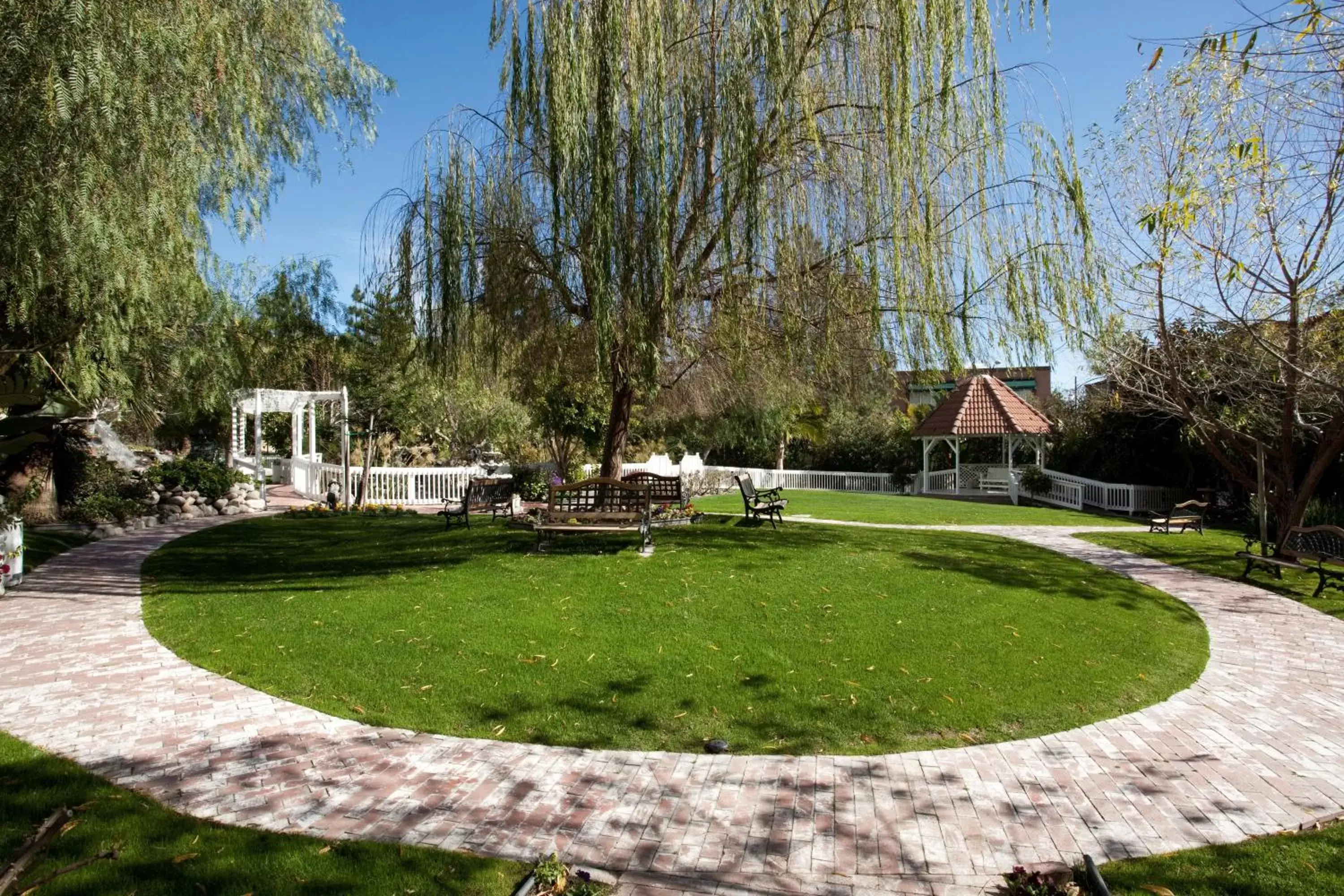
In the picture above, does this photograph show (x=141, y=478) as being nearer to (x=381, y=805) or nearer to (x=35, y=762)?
(x=35, y=762)

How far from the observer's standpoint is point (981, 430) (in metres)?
26.4

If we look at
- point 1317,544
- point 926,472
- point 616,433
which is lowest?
point 1317,544

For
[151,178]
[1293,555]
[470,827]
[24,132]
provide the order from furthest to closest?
1. [1293,555]
2. [151,178]
3. [24,132]
4. [470,827]

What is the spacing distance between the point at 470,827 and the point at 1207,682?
18.8 feet

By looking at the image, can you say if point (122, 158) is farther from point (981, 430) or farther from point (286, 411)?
point (981, 430)

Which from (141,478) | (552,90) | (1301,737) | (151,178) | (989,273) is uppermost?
(552,90)

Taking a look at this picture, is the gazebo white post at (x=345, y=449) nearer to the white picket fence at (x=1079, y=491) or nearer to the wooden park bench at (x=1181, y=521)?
the wooden park bench at (x=1181, y=521)

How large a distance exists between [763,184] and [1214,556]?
33.5 feet

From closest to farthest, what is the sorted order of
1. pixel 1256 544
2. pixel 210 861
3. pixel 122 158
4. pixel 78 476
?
pixel 210 861 → pixel 122 158 → pixel 1256 544 → pixel 78 476

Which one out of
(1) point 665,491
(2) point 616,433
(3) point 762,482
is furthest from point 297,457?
(3) point 762,482

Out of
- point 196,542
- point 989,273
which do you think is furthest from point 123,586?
point 989,273

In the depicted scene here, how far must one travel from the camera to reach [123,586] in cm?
920

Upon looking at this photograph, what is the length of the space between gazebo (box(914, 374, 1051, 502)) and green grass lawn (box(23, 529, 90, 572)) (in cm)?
2358

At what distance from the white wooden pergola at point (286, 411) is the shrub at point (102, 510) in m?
3.40
